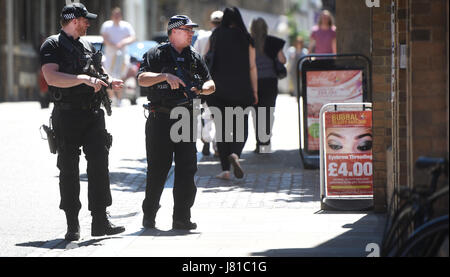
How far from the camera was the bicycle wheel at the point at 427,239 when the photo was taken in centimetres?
502

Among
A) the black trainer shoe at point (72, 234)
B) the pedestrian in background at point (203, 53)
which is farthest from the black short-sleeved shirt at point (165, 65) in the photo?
the pedestrian in background at point (203, 53)

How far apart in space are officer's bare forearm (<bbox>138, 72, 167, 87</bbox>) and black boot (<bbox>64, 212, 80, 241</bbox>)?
44.3 inches

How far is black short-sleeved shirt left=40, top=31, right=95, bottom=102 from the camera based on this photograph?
8461 millimetres

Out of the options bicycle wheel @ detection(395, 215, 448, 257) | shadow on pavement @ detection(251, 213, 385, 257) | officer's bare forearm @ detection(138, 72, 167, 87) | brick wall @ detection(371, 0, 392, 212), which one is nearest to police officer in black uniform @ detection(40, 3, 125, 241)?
officer's bare forearm @ detection(138, 72, 167, 87)

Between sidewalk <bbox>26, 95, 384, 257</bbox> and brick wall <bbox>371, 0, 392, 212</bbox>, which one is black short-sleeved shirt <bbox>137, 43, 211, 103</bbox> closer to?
sidewalk <bbox>26, 95, 384, 257</bbox>

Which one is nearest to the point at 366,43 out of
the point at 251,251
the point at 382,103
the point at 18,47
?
the point at 382,103

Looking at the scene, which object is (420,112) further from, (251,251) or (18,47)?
(18,47)

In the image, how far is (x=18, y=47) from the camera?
32938 mm

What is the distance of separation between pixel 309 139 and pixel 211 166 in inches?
48.6

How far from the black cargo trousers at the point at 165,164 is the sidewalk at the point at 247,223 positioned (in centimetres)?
20

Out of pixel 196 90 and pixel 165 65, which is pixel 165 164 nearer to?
pixel 196 90

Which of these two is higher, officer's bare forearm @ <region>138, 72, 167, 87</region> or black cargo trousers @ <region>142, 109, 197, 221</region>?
officer's bare forearm @ <region>138, 72, 167, 87</region>

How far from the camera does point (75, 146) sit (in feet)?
28.4
